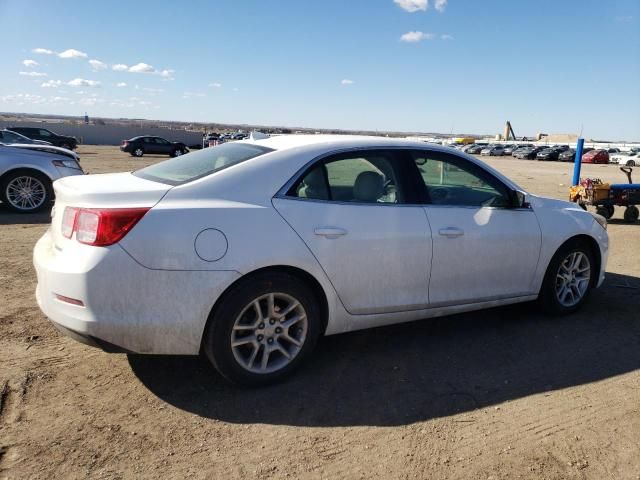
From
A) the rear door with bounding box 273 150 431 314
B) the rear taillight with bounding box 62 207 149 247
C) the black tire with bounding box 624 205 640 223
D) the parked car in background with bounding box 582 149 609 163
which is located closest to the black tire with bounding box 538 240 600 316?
the rear door with bounding box 273 150 431 314

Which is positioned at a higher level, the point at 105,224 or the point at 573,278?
the point at 105,224

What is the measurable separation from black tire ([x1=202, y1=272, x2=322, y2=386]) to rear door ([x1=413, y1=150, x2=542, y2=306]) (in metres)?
1.04

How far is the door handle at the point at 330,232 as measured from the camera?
3.37m

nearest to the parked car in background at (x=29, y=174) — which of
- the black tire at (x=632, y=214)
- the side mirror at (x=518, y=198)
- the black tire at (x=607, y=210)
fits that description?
the side mirror at (x=518, y=198)

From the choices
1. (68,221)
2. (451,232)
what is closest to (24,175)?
(68,221)

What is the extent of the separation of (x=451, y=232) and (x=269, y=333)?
150cm

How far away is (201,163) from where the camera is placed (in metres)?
3.70

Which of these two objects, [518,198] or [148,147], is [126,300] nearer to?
[518,198]

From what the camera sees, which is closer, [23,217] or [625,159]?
[23,217]

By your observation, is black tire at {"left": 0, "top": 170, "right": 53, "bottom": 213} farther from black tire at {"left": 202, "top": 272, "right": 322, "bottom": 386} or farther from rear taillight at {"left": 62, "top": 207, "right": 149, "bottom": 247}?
black tire at {"left": 202, "top": 272, "right": 322, "bottom": 386}

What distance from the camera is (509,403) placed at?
3301mm

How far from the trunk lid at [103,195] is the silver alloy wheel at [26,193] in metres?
6.88

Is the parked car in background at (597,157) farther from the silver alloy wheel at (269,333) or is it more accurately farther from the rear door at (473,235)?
the silver alloy wheel at (269,333)

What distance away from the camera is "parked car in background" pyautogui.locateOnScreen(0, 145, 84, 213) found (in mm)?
9273
